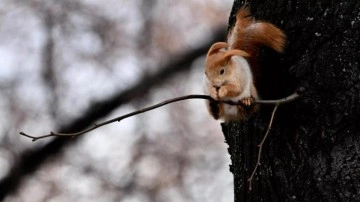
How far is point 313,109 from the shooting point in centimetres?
103

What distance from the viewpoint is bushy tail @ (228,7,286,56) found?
1.03 metres

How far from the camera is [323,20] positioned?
1061mm

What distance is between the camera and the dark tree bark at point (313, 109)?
1009 millimetres

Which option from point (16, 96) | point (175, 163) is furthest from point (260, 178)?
point (175, 163)

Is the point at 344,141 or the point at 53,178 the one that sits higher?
the point at 53,178

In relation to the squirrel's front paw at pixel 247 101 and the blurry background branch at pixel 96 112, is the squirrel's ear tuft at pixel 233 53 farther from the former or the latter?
the blurry background branch at pixel 96 112

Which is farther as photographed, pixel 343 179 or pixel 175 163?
pixel 175 163

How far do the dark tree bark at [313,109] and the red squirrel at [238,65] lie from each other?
1.5 inches

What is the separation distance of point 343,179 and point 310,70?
0.17 m

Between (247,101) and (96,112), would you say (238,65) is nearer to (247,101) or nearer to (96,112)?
(247,101)

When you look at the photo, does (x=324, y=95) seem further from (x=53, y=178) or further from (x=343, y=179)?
(x=53, y=178)

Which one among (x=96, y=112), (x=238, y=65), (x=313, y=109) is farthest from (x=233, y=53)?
(x=96, y=112)

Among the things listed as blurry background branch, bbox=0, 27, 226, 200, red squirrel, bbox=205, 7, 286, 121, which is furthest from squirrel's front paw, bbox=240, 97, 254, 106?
blurry background branch, bbox=0, 27, 226, 200

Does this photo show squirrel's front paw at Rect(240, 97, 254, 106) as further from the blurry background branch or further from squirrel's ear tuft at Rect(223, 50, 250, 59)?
the blurry background branch
